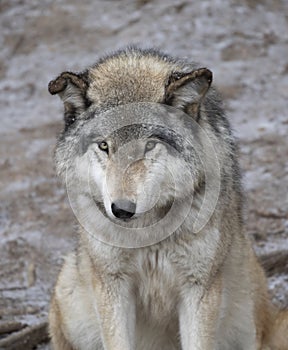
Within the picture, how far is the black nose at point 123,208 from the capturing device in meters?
5.23

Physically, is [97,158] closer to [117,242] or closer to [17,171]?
[117,242]

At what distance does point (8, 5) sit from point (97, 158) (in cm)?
1100

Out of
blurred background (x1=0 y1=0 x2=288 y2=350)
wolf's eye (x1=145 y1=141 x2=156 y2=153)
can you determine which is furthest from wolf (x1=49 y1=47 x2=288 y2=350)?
blurred background (x1=0 y1=0 x2=288 y2=350)

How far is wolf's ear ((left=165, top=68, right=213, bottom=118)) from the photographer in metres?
5.62


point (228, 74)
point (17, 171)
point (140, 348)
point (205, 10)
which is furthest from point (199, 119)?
point (205, 10)

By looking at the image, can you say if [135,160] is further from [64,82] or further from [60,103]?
[60,103]

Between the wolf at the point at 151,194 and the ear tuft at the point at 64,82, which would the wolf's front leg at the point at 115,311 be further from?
the ear tuft at the point at 64,82

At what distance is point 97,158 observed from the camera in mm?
5625

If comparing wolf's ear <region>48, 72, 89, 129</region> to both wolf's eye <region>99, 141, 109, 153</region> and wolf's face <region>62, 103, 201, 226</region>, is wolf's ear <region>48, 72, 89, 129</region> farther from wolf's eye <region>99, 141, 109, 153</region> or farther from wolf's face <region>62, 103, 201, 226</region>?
wolf's eye <region>99, 141, 109, 153</region>

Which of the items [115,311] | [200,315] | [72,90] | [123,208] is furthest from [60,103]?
[123,208]

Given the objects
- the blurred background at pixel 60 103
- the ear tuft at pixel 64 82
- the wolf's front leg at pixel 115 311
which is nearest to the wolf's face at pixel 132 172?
the ear tuft at pixel 64 82

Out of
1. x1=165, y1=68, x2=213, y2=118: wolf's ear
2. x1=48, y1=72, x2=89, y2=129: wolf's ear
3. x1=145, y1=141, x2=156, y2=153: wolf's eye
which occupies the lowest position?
x1=145, y1=141, x2=156, y2=153: wolf's eye

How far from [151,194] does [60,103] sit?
25.6 ft

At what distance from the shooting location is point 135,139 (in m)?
5.57
